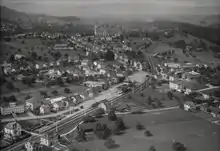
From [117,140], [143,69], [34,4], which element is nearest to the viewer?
[117,140]

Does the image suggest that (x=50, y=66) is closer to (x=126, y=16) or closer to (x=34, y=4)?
(x=34, y=4)

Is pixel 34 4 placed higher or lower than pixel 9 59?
higher

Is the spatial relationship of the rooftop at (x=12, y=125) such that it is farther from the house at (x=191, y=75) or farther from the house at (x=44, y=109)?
the house at (x=191, y=75)

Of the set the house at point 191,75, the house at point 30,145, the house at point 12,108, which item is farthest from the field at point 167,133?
the house at point 12,108

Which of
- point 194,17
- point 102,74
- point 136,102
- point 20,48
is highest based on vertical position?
point 194,17

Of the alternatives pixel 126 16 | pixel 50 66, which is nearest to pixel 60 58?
pixel 50 66

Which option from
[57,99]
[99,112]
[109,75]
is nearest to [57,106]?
[57,99]

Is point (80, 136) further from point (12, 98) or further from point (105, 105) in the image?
point (12, 98)

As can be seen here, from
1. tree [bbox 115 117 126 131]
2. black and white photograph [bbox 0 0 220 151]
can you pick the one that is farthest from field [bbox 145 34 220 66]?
tree [bbox 115 117 126 131]
